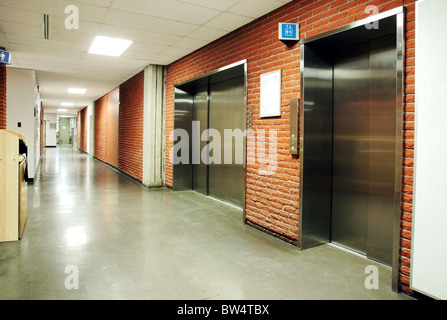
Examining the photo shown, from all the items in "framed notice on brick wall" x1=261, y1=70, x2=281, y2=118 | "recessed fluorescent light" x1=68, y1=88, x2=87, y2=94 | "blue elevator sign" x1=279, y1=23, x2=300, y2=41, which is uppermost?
"recessed fluorescent light" x1=68, y1=88, x2=87, y2=94

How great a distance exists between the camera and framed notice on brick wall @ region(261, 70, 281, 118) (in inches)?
154

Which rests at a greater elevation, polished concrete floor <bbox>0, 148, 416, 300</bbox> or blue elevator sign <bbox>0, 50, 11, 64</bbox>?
blue elevator sign <bbox>0, 50, 11, 64</bbox>

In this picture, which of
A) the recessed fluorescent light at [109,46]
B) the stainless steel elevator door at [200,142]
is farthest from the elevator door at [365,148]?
the recessed fluorescent light at [109,46]

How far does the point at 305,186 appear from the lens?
362cm

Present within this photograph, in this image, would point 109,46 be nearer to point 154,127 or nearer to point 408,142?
point 154,127

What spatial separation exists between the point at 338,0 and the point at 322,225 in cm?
250

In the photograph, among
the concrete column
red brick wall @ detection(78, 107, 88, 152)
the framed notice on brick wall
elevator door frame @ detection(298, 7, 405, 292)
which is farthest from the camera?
red brick wall @ detection(78, 107, 88, 152)

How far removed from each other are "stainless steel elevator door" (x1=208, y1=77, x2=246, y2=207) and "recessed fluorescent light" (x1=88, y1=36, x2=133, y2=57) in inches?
73.1

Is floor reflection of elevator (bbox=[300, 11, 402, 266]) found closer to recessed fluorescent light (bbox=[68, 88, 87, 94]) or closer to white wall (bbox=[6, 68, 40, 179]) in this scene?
white wall (bbox=[6, 68, 40, 179])

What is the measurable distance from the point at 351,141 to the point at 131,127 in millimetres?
7168

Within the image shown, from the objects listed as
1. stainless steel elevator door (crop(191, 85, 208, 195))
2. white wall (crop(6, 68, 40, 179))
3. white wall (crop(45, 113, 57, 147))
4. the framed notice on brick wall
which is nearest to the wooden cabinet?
the framed notice on brick wall
